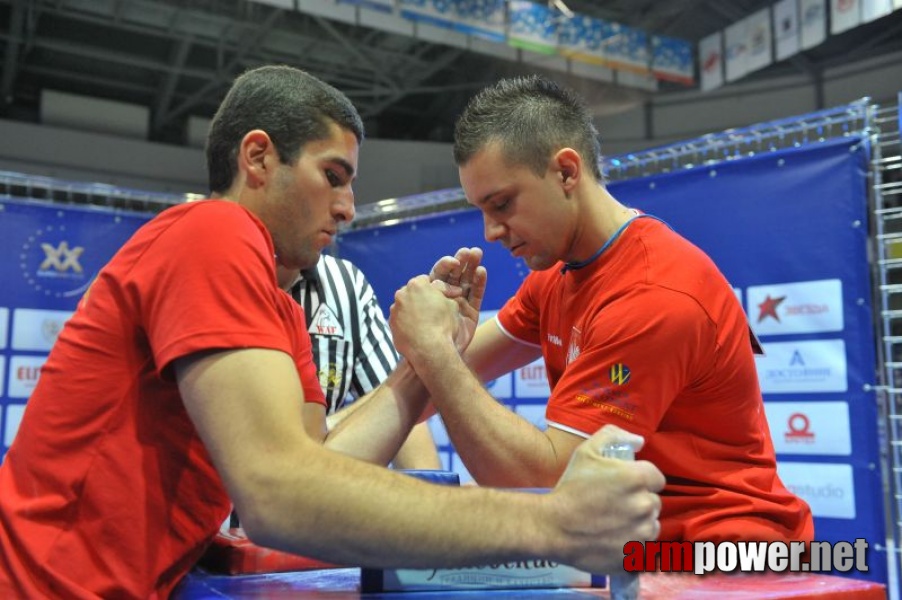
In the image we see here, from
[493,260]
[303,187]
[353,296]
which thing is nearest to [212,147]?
[303,187]

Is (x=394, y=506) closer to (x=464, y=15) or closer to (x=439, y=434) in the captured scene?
(x=439, y=434)

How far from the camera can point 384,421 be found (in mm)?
1481

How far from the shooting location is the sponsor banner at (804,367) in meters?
2.93

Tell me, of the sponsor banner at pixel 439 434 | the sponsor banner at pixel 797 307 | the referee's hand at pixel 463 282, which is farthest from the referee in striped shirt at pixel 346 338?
the sponsor banner at pixel 439 434

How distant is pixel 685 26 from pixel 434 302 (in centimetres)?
1051

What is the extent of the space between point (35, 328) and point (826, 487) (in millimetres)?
4104

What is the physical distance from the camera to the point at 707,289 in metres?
1.56

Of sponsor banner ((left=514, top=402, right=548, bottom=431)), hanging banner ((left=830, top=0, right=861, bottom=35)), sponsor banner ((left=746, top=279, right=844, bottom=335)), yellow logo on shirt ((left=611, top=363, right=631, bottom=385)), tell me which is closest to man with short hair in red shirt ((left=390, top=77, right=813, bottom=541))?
yellow logo on shirt ((left=611, top=363, right=631, bottom=385))

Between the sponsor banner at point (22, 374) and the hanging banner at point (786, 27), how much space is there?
788 centimetres

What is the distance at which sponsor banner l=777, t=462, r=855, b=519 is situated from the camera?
2861mm

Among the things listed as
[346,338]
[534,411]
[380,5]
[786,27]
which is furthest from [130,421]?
[786,27]

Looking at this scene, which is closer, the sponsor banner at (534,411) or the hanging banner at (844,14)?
the sponsor banner at (534,411)

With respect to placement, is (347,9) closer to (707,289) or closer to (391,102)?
(391,102)

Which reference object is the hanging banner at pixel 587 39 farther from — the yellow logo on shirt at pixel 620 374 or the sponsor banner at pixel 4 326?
the yellow logo on shirt at pixel 620 374
